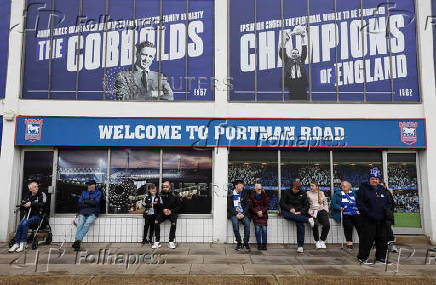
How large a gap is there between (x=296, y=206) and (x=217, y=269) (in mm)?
3149

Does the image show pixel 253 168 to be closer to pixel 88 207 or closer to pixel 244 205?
pixel 244 205

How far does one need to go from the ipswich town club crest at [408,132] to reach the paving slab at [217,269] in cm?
625

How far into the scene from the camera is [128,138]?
33.1 ft

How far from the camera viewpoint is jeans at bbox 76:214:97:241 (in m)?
9.07

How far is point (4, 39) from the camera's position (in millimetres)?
10477

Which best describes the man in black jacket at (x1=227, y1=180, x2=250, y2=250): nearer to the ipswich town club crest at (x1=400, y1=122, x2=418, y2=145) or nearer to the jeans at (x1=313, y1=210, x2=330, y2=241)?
the jeans at (x1=313, y1=210, x2=330, y2=241)

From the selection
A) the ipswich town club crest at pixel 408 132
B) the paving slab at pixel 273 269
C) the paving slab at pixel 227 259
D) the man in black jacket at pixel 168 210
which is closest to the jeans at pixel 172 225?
the man in black jacket at pixel 168 210

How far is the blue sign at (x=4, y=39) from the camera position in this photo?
10.3m

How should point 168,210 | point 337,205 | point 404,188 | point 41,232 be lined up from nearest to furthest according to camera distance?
point 168,210 → point 337,205 → point 41,232 → point 404,188

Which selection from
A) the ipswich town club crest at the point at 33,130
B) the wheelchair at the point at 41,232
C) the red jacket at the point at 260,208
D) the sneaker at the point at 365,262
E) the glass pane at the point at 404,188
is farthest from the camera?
the glass pane at the point at 404,188

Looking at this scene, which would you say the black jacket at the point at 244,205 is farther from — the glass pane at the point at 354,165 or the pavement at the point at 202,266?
the glass pane at the point at 354,165

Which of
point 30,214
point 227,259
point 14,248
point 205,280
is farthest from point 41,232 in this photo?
point 205,280

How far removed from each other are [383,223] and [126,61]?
8.14 m

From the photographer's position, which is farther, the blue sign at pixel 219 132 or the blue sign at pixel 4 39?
the blue sign at pixel 4 39
